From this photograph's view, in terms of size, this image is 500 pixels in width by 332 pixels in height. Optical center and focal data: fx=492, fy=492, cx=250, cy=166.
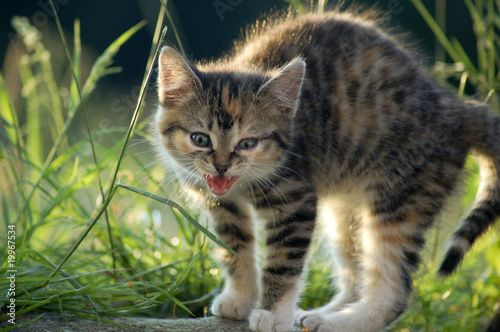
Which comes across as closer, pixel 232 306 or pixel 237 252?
pixel 232 306

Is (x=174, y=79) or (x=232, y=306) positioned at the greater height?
(x=174, y=79)

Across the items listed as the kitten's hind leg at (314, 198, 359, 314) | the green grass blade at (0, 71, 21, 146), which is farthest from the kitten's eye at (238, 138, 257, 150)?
the green grass blade at (0, 71, 21, 146)

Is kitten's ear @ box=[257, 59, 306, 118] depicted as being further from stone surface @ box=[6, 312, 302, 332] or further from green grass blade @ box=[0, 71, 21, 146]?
green grass blade @ box=[0, 71, 21, 146]

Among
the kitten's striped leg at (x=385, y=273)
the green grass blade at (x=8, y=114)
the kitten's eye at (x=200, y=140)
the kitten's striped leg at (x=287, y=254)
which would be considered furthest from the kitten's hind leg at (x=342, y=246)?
the green grass blade at (x=8, y=114)

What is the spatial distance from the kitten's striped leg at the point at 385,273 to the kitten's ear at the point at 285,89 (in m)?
0.66

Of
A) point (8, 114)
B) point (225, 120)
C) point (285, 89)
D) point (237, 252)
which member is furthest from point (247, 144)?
point (8, 114)

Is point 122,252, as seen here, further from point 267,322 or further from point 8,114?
point 8,114

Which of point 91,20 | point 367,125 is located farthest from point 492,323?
point 91,20

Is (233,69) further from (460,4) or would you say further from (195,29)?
(460,4)

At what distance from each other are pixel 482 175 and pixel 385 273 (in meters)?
0.64

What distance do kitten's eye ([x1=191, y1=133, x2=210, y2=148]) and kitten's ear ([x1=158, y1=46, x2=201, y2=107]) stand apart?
0.18 m

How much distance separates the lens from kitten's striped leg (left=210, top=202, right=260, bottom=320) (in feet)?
7.21

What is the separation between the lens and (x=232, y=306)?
2.09 metres

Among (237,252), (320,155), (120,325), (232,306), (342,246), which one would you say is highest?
(320,155)
